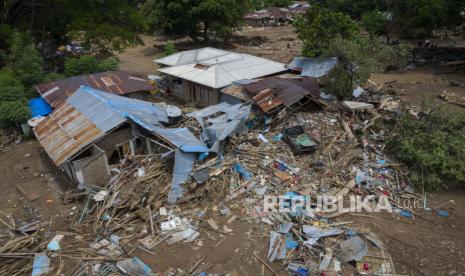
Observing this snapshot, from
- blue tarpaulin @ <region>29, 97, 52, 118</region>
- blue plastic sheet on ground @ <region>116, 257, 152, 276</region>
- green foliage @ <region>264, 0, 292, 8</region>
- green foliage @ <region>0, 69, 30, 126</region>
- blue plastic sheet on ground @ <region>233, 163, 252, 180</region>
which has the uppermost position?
green foliage @ <region>264, 0, 292, 8</region>

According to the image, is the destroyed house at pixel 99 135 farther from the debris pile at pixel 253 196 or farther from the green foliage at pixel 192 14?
the green foliage at pixel 192 14

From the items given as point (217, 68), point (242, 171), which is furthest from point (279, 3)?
point (242, 171)

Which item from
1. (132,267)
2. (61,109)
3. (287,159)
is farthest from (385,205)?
(61,109)

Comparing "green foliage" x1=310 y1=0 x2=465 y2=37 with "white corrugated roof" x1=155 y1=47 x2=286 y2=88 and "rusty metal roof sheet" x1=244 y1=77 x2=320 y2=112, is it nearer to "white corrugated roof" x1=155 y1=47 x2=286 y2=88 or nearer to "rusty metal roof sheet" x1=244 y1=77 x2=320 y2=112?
"white corrugated roof" x1=155 y1=47 x2=286 y2=88

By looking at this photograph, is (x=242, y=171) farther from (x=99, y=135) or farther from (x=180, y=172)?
(x=99, y=135)

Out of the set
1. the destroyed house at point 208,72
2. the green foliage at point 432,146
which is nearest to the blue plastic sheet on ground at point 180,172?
the destroyed house at point 208,72

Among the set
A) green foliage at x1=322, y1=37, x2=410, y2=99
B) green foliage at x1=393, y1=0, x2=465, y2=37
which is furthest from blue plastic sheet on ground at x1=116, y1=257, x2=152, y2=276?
green foliage at x1=393, y1=0, x2=465, y2=37

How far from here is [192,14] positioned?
3244 centimetres

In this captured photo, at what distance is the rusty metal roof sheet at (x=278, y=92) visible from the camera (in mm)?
15352

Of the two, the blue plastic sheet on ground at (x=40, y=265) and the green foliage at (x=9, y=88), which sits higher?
the green foliage at (x=9, y=88)

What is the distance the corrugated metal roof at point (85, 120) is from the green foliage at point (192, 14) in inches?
746

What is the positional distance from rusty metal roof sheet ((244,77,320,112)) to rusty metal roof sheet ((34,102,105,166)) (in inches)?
279

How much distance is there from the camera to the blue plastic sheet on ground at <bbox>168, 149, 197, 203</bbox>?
36.9 feet

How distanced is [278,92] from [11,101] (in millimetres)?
13759
